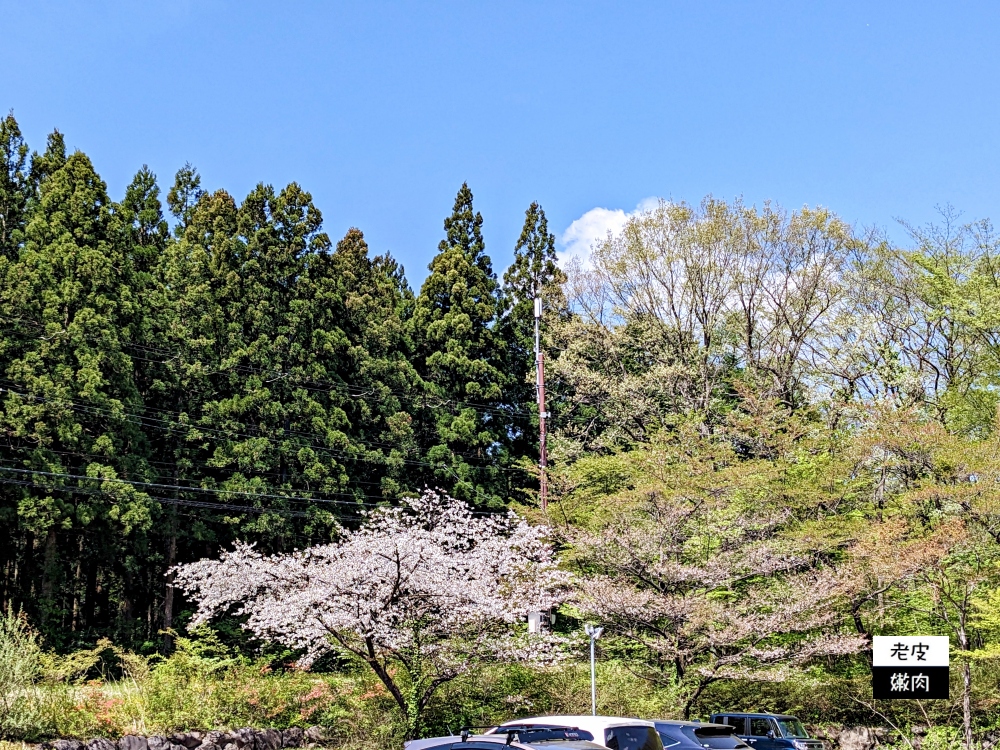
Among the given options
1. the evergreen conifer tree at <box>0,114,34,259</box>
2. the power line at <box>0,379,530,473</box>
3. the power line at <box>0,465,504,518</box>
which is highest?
the evergreen conifer tree at <box>0,114,34,259</box>

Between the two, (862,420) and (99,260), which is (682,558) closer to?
(862,420)

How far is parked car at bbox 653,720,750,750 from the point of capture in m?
13.2

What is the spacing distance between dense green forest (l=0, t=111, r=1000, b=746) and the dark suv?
5.25 ft

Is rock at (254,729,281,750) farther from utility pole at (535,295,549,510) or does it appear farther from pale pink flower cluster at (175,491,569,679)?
utility pole at (535,295,549,510)

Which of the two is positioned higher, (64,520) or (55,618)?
(64,520)

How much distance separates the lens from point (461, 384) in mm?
39375

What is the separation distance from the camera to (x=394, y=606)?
17.7 m

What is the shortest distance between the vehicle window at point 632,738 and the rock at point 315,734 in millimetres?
9148

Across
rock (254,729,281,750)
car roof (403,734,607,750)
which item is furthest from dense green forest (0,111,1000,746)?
car roof (403,734,607,750)

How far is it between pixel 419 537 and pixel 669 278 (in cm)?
1961

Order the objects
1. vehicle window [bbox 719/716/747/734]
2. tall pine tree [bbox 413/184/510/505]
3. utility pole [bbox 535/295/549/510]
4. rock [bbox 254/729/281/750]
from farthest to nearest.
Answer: tall pine tree [bbox 413/184/510/505] → utility pole [bbox 535/295/549/510] → rock [bbox 254/729/281/750] → vehicle window [bbox 719/716/747/734]

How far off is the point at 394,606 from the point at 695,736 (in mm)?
6099

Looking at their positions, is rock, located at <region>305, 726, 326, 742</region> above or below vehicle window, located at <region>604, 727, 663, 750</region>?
below

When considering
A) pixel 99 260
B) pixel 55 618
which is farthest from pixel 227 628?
pixel 99 260
